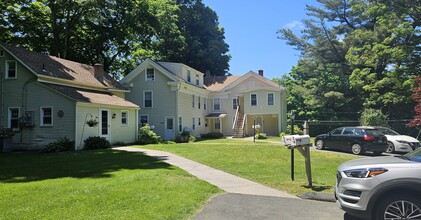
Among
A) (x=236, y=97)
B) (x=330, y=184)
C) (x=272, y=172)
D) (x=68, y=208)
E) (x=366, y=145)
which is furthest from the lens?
(x=236, y=97)

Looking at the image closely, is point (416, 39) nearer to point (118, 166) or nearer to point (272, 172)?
point (272, 172)

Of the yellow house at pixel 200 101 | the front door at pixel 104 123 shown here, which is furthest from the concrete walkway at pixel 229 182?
the yellow house at pixel 200 101

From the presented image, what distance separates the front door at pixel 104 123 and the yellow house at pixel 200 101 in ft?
25.7

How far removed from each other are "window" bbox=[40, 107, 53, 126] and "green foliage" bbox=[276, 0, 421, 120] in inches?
1118

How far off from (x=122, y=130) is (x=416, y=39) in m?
27.4

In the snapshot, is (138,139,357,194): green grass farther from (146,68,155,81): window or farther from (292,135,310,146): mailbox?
(146,68,155,81): window

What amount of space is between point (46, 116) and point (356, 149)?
18836 millimetres

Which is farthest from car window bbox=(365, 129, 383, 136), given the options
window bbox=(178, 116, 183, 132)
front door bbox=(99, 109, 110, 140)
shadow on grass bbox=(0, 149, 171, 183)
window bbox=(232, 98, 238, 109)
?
window bbox=(232, 98, 238, 109)

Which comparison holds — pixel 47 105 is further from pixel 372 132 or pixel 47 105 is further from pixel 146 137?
pixel 372 132

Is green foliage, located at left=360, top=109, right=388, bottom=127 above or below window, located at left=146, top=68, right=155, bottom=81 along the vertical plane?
below

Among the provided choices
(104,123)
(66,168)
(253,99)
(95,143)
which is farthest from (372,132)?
(253,99)

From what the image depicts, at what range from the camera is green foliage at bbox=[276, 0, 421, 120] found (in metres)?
31.0

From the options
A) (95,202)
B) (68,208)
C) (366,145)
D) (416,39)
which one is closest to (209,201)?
(95,202)

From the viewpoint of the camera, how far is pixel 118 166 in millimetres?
12195
